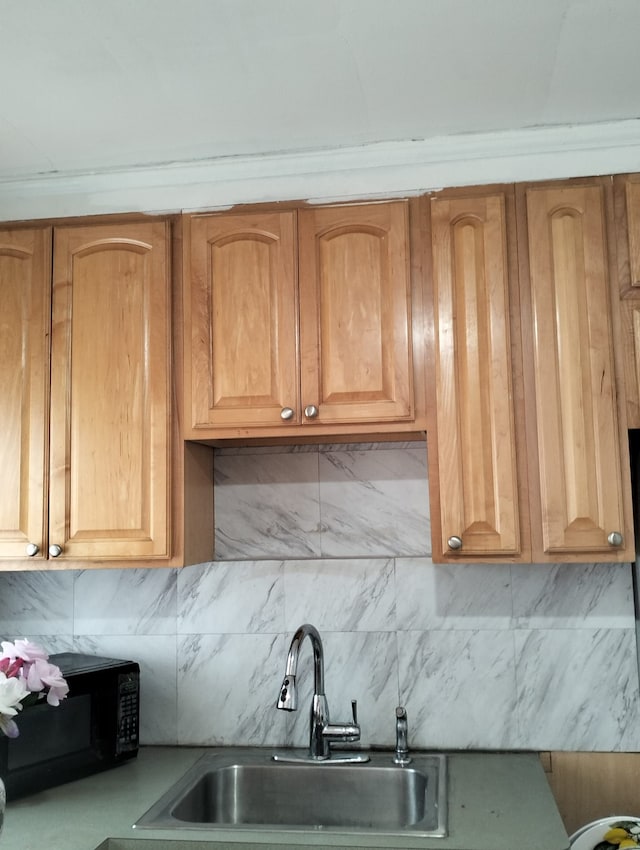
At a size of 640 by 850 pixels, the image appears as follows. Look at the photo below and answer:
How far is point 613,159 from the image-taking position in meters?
2.03

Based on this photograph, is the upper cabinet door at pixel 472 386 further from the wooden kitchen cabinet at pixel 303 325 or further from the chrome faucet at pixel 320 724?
the chrome faucet at pixel 320 724

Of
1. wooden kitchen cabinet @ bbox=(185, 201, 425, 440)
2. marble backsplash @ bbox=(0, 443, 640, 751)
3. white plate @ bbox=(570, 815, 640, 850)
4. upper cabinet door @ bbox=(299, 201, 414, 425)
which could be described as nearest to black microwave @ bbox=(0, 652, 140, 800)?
marble backsplash @ bbox=(0, 443, 640, 751)

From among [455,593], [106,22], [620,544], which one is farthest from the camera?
[455,593]

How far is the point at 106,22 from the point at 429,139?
2.84ft

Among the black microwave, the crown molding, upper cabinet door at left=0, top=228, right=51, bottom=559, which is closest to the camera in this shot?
the black microwave

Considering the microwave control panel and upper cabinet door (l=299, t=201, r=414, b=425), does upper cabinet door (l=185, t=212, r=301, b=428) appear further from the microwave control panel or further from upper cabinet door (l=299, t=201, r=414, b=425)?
the microwave control panel

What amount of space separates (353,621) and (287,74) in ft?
4.71

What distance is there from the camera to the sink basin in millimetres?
2057

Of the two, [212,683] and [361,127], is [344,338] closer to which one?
[361,127]

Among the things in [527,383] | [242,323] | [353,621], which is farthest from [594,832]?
→ [242,323]

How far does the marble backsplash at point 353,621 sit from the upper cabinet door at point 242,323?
0.34 metres

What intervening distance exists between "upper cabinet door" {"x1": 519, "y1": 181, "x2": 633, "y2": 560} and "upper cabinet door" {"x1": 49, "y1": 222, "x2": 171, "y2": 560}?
3.13 feet

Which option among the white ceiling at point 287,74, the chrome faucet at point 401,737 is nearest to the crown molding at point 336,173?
the white ceiling at point 287,74

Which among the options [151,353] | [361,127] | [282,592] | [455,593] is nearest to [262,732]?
[282,592]
